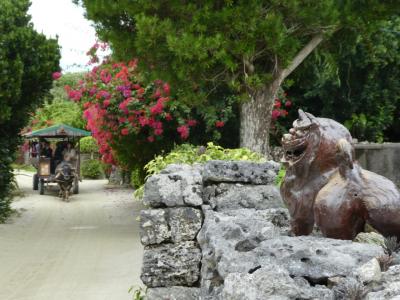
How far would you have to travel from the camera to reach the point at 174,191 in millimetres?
5082

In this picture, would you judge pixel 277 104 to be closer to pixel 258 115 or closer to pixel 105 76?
pixel 258 115

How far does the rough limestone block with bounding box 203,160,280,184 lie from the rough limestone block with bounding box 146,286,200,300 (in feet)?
3.04

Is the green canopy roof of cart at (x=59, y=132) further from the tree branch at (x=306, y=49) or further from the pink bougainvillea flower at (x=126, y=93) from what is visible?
the tree branch at (x=306, y=49)

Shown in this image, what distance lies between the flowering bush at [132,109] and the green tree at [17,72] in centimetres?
98

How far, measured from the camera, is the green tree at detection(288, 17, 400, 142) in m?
13.8

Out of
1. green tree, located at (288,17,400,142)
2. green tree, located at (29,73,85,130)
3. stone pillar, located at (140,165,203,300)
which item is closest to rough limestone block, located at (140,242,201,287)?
stone pillar, located at (140,165,203,300)

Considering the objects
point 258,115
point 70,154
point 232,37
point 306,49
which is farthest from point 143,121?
point 70,154

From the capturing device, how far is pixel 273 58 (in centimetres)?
1074

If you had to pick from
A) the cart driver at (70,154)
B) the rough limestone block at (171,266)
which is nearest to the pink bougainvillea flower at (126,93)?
the cart driver at (70,154)

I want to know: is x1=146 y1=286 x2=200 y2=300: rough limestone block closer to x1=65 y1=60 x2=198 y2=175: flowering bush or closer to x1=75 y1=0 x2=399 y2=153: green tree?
x1=75 y1=0 x2=399 y2=153: green tree

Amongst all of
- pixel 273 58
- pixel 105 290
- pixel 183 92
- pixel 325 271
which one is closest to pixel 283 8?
pixel 273 58

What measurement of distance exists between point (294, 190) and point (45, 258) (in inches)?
291

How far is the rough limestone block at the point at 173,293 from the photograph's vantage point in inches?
193

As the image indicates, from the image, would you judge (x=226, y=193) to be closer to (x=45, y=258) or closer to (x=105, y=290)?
(x=105, y=290)
